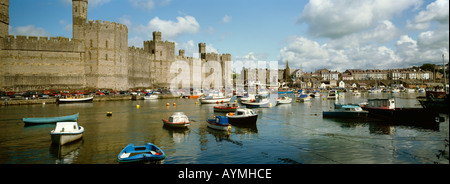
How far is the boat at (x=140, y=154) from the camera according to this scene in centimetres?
1052

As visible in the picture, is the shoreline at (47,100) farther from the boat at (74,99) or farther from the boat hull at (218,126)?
the boat hull at (218,126)

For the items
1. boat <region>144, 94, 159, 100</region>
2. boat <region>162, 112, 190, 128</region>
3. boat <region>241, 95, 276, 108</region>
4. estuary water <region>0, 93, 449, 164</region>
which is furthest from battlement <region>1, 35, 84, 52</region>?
boat <region>162, 112, 190, 128</region>

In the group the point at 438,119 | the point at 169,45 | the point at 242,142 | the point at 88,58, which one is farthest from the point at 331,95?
the point at 242,142

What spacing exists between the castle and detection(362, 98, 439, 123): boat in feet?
150

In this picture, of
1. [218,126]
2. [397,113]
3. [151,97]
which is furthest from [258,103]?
[151,97]

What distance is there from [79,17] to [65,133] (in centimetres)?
4316

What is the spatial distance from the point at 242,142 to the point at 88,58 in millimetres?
45562

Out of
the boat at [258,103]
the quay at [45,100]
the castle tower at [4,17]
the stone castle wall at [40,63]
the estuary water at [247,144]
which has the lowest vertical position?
the estuary water at [247,144]

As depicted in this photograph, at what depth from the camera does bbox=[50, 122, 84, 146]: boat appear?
1386 centimetres

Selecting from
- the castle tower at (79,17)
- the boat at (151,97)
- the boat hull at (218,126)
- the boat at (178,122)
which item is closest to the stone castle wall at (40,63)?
the castle tower at (79,17)

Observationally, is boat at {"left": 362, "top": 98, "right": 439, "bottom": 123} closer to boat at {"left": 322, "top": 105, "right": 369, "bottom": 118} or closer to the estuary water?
boat at {"left": 322, "top": 105, "right": 369, "bottom": 118}

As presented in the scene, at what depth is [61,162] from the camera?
11.5 metres

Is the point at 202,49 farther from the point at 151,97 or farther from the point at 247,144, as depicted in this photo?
the point at 247,144
